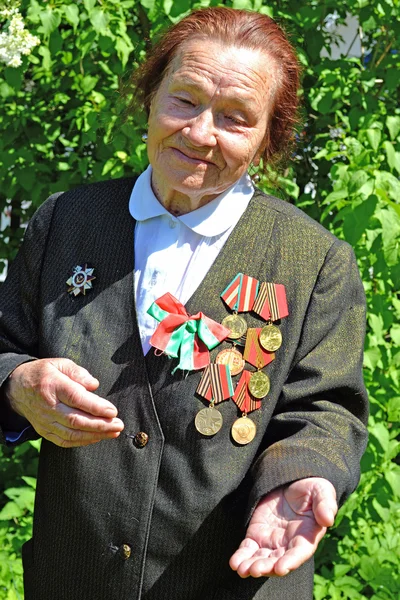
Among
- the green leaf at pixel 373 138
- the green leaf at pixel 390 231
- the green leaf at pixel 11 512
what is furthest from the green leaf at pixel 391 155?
the green leaf at pixel 11 512

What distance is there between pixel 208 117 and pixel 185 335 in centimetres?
46

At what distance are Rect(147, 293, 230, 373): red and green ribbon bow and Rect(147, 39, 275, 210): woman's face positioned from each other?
28 centimetres

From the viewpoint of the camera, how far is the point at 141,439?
179 cm

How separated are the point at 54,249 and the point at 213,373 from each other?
48 cm

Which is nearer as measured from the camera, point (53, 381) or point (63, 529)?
point (53, 381)

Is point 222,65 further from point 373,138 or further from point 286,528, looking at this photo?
point 373,138

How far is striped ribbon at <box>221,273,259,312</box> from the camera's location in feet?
6.08

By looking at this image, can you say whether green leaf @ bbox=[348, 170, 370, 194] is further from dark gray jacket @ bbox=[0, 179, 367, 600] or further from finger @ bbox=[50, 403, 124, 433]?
finger @ bbox=[50, 403, 124, 433]

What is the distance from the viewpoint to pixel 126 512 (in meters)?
1.79

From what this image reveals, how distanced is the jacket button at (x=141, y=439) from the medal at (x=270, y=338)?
0.99ft

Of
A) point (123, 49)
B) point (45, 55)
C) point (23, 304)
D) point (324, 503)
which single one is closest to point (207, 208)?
point (23, 304)

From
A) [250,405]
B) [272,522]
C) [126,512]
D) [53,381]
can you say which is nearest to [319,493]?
[272,522]

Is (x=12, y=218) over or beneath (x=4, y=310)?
beneath

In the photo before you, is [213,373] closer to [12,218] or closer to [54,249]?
[54,249]
